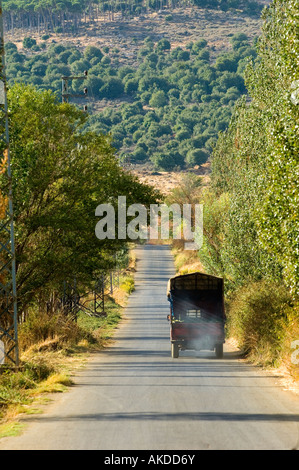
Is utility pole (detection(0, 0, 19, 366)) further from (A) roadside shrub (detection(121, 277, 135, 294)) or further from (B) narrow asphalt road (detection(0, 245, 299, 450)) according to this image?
→ (A) roadside shrub (detection(121, 277, 135, 294))

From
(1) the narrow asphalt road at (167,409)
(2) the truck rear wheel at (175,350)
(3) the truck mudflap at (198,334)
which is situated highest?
(1) the narrow asphalt road at (167,409)

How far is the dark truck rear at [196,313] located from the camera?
2945 cm

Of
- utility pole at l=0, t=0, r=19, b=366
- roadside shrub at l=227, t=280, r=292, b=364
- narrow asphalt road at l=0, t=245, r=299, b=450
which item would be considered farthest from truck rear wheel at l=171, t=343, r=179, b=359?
utility pole at l=0, t=0, r=19, b=366

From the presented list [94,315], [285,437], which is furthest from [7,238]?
[94,315]

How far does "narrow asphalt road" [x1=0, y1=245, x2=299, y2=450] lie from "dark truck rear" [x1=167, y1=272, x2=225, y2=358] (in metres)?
0.68

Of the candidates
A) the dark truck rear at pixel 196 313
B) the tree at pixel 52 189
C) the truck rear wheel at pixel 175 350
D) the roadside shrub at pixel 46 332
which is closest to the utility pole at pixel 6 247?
the tree at pixel 52 189

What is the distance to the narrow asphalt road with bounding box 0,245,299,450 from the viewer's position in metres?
11.9

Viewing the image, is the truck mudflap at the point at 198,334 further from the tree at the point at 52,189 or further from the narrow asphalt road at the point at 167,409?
the tree at the point at 52,189

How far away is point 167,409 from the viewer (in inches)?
614

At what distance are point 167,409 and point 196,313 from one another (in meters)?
16.7

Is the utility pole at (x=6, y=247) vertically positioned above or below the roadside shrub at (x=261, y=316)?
above

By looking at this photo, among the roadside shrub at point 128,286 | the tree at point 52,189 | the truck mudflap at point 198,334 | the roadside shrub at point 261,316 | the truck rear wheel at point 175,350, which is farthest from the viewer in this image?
the roadside shrub at point 128,286

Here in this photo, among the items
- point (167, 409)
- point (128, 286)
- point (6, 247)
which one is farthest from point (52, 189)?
point (128, 286)

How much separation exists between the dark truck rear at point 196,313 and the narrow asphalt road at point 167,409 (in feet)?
2.23
